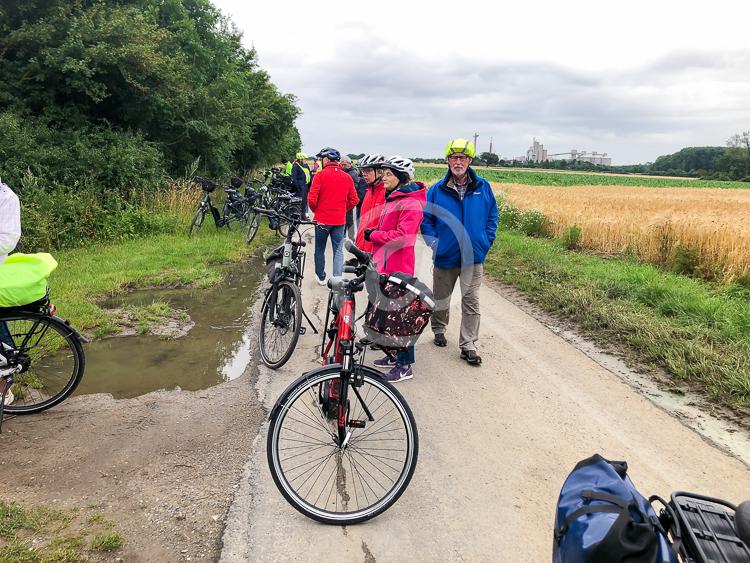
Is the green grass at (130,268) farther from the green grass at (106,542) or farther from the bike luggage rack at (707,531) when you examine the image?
the bike luggage rack at (707,531)

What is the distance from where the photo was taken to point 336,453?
341cm

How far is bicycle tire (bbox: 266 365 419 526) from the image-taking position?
2820 millimetres

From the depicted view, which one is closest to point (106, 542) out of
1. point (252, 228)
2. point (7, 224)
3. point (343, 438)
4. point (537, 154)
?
point (343, 438)

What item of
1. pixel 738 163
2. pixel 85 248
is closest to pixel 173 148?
pixel 85 248

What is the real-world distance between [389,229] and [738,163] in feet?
374

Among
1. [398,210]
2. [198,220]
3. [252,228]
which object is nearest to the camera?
[398,210]

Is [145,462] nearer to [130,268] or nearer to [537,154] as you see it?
[130,268]

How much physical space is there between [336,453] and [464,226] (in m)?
2.79

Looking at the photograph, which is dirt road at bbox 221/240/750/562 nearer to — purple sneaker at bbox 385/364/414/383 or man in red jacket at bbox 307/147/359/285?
purple sneaker at bbox 385/364/414/383

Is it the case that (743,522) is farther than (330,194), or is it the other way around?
(330,194)

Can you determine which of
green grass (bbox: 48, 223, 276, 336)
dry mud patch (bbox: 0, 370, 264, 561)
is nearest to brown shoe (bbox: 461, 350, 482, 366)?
dry mud patch (bbox: 0, 370, 264, 561)

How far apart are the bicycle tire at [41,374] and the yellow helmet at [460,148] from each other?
3.80 meters

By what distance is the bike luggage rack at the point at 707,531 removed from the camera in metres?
1.54

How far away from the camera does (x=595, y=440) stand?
385cm
